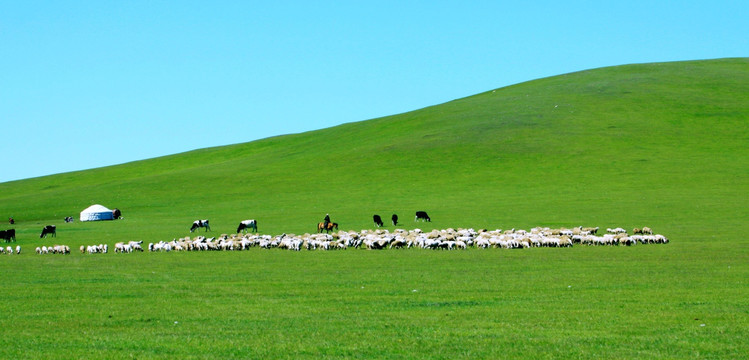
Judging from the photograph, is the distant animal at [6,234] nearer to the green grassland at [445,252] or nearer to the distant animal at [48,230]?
the green grassland at [445,252]

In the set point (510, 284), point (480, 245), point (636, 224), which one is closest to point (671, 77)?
point (636, 224)

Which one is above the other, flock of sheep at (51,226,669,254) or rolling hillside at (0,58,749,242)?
→ rolling hillside at (0,58,749,242)

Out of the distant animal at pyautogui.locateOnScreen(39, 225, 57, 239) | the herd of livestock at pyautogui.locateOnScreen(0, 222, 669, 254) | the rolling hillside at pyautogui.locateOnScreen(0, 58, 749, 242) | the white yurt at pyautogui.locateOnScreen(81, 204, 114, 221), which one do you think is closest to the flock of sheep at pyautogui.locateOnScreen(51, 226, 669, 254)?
the herd of livestock at pyautogui.locateOnScreen(0, 222, 669, 254)

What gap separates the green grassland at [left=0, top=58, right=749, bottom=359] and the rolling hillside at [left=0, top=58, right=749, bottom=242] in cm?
35

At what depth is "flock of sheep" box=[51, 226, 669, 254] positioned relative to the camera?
29.1 metres

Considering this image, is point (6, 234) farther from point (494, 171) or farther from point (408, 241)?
point (494, 171)

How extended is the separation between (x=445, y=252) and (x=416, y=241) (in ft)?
9.41

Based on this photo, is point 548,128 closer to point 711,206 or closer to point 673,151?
point 673,151

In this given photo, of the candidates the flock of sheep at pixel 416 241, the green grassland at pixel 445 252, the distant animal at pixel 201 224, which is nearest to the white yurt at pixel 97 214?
the green grassland at pixel 445 252

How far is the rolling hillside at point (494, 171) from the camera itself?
1823 inches

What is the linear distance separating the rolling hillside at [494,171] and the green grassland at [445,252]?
0.35m

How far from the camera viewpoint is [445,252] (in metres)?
27.5

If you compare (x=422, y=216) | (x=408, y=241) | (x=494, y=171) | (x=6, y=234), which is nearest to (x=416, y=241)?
(x=408, y=241)

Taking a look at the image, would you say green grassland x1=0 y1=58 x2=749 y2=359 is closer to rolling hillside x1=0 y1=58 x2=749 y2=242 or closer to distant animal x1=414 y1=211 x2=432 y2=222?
rolling hillside x1=0 y1=58 x2=749 y2=242
